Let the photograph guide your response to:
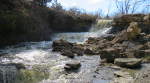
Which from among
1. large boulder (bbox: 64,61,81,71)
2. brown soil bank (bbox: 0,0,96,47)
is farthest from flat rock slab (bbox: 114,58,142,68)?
brown soil bank (bbox: 0,0,96,47)

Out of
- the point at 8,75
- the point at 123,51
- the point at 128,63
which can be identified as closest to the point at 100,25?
the point at 123,51

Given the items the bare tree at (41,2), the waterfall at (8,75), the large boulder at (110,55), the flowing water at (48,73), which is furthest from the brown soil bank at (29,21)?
the large boulder at (110,55)

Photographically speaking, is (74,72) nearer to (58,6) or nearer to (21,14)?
(21,14)

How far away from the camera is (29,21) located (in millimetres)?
16938

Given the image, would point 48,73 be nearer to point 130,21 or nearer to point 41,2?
point 130,21

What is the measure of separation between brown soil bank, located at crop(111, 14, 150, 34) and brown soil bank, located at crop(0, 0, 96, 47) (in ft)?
18.0

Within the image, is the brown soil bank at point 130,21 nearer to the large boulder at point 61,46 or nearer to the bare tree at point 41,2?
the large boulder at point 61,46

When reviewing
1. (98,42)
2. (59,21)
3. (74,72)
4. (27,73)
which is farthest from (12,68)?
(59,21)

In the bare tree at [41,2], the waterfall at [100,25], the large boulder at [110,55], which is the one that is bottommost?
the large boulder at [110,55]

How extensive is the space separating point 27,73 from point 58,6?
18263 millimetres

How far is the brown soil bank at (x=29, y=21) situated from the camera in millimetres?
14812

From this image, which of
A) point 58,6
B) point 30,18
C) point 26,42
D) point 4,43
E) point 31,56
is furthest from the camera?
point 58,6

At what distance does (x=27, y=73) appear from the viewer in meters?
8.33

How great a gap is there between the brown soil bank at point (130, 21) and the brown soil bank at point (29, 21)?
18.0 ft
